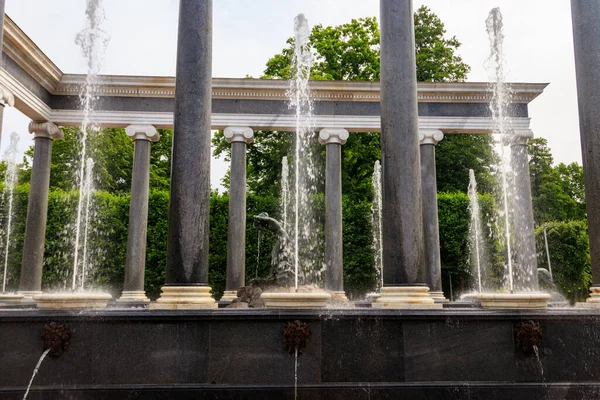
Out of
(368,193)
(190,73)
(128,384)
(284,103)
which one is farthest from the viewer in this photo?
(368,193)

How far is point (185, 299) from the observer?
15.8 m

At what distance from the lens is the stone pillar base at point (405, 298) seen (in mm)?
16078

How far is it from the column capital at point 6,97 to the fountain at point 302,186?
1622cm

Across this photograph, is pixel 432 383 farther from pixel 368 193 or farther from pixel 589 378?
pixel 368 193

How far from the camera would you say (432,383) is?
564 inches

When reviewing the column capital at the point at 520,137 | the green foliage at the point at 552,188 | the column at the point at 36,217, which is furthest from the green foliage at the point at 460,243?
the column at the point at 36,217

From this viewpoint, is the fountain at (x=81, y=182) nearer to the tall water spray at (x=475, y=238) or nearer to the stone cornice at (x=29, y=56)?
the stone cornice at (x=29, y=56)

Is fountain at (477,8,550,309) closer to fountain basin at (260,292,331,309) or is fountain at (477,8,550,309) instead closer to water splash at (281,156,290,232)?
water splash at (281,156,290,232)

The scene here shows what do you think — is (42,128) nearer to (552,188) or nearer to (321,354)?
(321,354)

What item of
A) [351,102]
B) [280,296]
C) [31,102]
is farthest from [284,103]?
[280,296]

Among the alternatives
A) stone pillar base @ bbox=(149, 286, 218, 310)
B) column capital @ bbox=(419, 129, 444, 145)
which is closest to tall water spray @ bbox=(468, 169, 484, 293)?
column capital @ bbox=(419, 129, 444, 145)

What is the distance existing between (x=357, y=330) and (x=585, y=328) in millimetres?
6399

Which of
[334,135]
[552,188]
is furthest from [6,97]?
[552,188]

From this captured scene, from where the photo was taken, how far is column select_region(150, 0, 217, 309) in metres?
16.2
